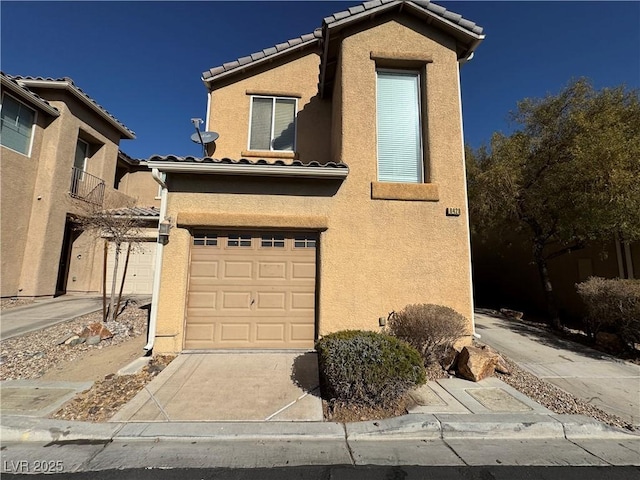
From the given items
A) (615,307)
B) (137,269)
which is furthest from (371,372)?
(137,269)

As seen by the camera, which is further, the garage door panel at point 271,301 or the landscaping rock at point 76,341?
the landscaping rock at point 76,341

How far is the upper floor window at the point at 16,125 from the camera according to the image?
11086 mm

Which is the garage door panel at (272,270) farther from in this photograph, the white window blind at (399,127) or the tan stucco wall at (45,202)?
the tan stucco wall at (45,202)

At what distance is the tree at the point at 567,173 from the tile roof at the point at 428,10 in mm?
4651

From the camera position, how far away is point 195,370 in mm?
5605

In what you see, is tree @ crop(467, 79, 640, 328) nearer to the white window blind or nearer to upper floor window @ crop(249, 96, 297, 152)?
the white window blind

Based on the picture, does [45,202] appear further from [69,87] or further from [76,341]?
[76,341]

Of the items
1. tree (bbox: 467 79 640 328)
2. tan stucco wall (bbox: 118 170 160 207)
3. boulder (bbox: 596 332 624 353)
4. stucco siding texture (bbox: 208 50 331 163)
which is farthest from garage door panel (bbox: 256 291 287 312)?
tan stucco wall (bbox: 118 170 160 207)

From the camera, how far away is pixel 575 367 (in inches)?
247

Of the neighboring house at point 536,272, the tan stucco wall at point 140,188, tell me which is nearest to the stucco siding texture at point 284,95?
the neighboring house at point 536,272

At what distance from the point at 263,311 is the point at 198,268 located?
169 centimetres

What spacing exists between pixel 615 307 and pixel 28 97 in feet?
63.6

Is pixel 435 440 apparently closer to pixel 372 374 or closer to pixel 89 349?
pixel 372 374

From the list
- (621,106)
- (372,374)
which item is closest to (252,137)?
(372,374)
